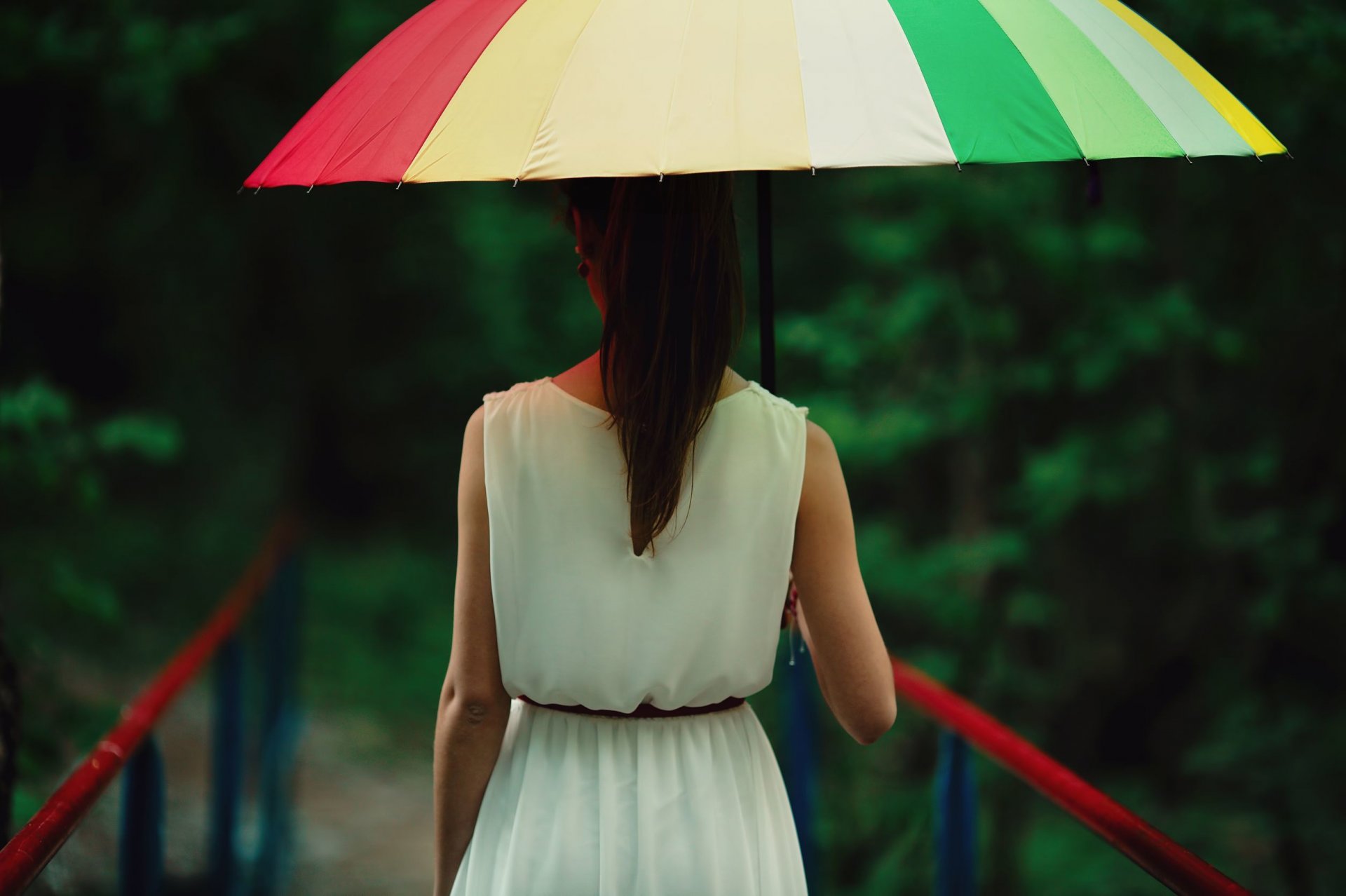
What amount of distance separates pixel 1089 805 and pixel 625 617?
0.76 metres

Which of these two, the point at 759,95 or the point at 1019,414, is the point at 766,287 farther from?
the point at 1019,414

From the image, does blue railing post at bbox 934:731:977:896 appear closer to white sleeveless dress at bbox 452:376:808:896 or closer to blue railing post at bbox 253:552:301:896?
white sleeveless dress at bbox 452:376:808:896

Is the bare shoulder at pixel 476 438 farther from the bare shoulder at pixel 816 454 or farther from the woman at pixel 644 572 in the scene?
the bare shoulder at pixel 816 454

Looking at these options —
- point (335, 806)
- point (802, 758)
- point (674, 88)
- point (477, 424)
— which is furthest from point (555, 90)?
point (335, 806)

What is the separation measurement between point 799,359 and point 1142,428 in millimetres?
A: 1516

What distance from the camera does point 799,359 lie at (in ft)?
17.2

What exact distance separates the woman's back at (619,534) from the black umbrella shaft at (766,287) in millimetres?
361

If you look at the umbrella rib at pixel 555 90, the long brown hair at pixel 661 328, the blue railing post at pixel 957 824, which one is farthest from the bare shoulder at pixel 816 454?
the blue railing post at pixel 957 824

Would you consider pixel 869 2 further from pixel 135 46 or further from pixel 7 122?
pixel 7 122

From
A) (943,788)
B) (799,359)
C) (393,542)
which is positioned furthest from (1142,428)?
(393,542)

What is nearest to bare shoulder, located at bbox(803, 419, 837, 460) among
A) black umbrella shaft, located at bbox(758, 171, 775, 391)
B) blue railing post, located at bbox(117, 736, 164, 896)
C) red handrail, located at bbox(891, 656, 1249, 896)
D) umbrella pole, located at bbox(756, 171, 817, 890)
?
black umbrella shaft, located at bbox(758, 171, 775, 391)

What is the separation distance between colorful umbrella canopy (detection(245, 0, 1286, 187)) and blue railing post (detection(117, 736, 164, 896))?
120cm

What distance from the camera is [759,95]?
58.4 inches

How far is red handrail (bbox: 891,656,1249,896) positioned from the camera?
1584mm
